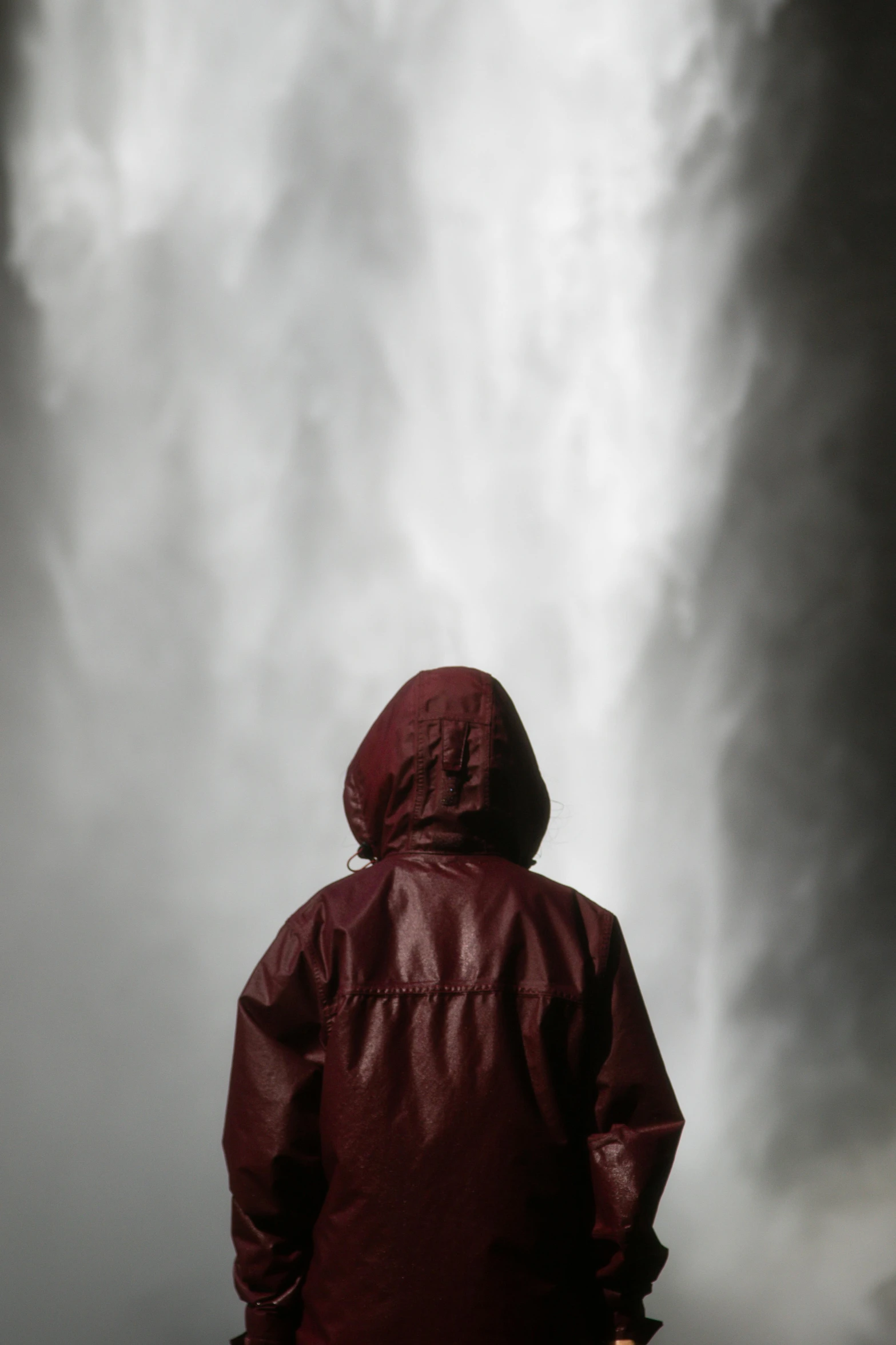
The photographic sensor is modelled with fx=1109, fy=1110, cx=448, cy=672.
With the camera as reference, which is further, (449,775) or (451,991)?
(449,775)

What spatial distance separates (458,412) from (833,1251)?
16.0ft

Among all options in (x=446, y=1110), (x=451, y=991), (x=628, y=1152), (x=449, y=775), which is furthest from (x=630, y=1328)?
(x=449, y=775)

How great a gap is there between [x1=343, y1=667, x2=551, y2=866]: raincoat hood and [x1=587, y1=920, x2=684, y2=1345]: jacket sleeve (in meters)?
0.28

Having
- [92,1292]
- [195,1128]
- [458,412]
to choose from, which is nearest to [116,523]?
[458,412]

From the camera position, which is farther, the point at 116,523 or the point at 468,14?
the point at 468,14

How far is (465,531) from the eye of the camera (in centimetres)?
629

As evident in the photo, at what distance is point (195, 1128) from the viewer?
4.69 meters

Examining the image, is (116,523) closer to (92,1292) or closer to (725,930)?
(92,1292)

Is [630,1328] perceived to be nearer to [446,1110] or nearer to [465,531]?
[446,1110]

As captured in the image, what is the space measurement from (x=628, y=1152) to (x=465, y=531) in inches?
197

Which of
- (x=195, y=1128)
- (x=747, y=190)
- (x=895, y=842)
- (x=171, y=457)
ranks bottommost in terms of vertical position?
(x=195, y=1128)

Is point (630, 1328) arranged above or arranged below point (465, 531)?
below

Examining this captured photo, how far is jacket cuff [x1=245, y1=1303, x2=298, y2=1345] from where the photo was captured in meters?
1.48

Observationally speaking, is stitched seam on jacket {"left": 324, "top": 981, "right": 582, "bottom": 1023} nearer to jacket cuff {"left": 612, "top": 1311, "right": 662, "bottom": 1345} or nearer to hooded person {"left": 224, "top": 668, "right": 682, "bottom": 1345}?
hooded person {"left": 224, "top": 668, "right": 682, "bottom": 1345}
